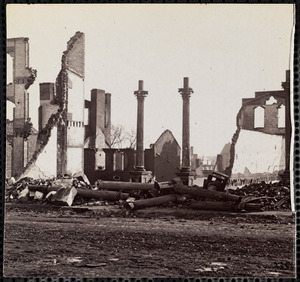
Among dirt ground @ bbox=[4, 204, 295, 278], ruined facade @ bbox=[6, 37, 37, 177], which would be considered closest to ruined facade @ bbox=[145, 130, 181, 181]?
dirt ground @ bbox=[4, 204, 295, 278]

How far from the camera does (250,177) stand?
5590 millimetres

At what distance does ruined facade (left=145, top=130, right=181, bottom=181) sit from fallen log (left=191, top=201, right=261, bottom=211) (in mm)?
538

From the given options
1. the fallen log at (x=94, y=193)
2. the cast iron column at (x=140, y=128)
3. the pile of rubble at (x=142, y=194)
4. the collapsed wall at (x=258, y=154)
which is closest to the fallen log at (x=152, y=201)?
the pile of rubble at (x=142, y=194)

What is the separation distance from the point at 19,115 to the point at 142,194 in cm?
198

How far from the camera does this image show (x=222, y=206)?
556 centimetres

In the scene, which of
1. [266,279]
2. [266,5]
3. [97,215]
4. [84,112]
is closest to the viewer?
[266,279]

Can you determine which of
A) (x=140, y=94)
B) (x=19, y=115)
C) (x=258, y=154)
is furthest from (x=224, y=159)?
(x=19, y=115)

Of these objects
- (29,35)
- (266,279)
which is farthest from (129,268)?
(29,35)

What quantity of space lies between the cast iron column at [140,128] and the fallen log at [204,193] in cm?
62

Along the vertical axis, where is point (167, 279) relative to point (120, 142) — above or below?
below

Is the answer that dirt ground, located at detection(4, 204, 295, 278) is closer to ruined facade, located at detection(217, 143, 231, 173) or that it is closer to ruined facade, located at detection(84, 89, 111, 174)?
ruined facade, located at detection(217, 143, 231, 173)

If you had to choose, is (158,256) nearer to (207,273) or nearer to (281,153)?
(207,273)

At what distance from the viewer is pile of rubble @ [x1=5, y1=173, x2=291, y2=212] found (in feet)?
18.0

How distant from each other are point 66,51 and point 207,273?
10.9 ft
